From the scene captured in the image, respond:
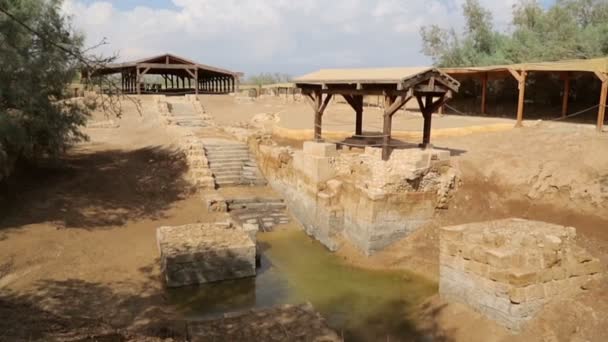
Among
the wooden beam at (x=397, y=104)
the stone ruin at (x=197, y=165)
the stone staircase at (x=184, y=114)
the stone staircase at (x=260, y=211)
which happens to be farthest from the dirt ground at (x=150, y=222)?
the stone staircase at (x=184, y=114)

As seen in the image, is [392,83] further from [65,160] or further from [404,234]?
[65,160]

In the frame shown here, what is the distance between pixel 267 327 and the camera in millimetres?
6211

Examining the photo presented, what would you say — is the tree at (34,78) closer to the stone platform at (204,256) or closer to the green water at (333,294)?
the stone platform at (204,256)

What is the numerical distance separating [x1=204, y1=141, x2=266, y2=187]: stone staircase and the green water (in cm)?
489

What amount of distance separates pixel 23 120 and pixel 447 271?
33.6 feet

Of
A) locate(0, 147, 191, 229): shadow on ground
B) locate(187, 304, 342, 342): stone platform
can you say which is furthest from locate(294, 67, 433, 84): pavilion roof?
locate(187, 304, 342, 342): stone platform

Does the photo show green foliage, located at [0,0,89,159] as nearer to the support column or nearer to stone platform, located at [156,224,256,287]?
stone platform, located at [156,224,256,287]

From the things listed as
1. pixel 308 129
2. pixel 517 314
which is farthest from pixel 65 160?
pixel 517 314

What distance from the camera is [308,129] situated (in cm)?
1819

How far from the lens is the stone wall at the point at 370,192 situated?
10641 millimetres

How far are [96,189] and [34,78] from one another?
3.67 meters

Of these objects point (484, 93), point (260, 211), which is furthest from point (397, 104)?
point (484, 93)

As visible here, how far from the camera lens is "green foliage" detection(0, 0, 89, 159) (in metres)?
10.1

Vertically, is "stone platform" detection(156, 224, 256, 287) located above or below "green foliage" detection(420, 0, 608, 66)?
below
